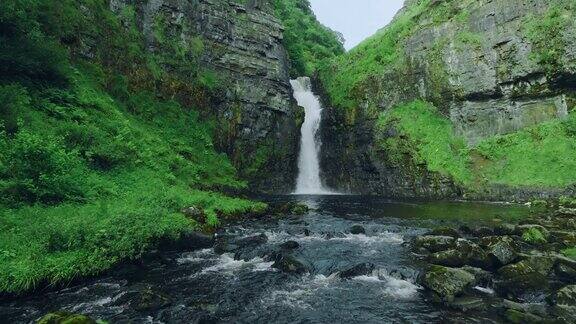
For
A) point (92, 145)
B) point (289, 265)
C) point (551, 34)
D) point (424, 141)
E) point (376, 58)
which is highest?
point (376, 58)

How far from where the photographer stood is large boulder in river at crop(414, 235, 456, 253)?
Answer: 50.4 ft

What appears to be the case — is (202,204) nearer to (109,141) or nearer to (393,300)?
(109,141)

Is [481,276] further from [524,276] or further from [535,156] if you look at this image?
[535,156]

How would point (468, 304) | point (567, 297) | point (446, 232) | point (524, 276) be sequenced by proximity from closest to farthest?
point (567, 297) → point (468, 304) → point (524, 276) → point (446, 232)

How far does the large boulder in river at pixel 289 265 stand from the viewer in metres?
13.6

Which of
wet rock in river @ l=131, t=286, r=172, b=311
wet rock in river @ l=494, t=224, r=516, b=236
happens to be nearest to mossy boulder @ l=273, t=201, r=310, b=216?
wet rock in river @ l=494, t=224, r=516, b=236

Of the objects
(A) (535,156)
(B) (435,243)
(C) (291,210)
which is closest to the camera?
(B) (435,243)

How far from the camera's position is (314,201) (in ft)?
112

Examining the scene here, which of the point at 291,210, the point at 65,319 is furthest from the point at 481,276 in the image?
the point at 291,210

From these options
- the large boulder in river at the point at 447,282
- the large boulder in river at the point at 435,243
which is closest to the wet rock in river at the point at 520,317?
the large boulder in river at the point at 447,282

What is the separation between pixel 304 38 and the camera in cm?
7000

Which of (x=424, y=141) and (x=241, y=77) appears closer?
(x=424, y=141)

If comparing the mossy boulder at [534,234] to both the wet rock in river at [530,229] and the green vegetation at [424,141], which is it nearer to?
the wet rock in river at [530,229]

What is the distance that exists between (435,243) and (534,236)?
4849mm
